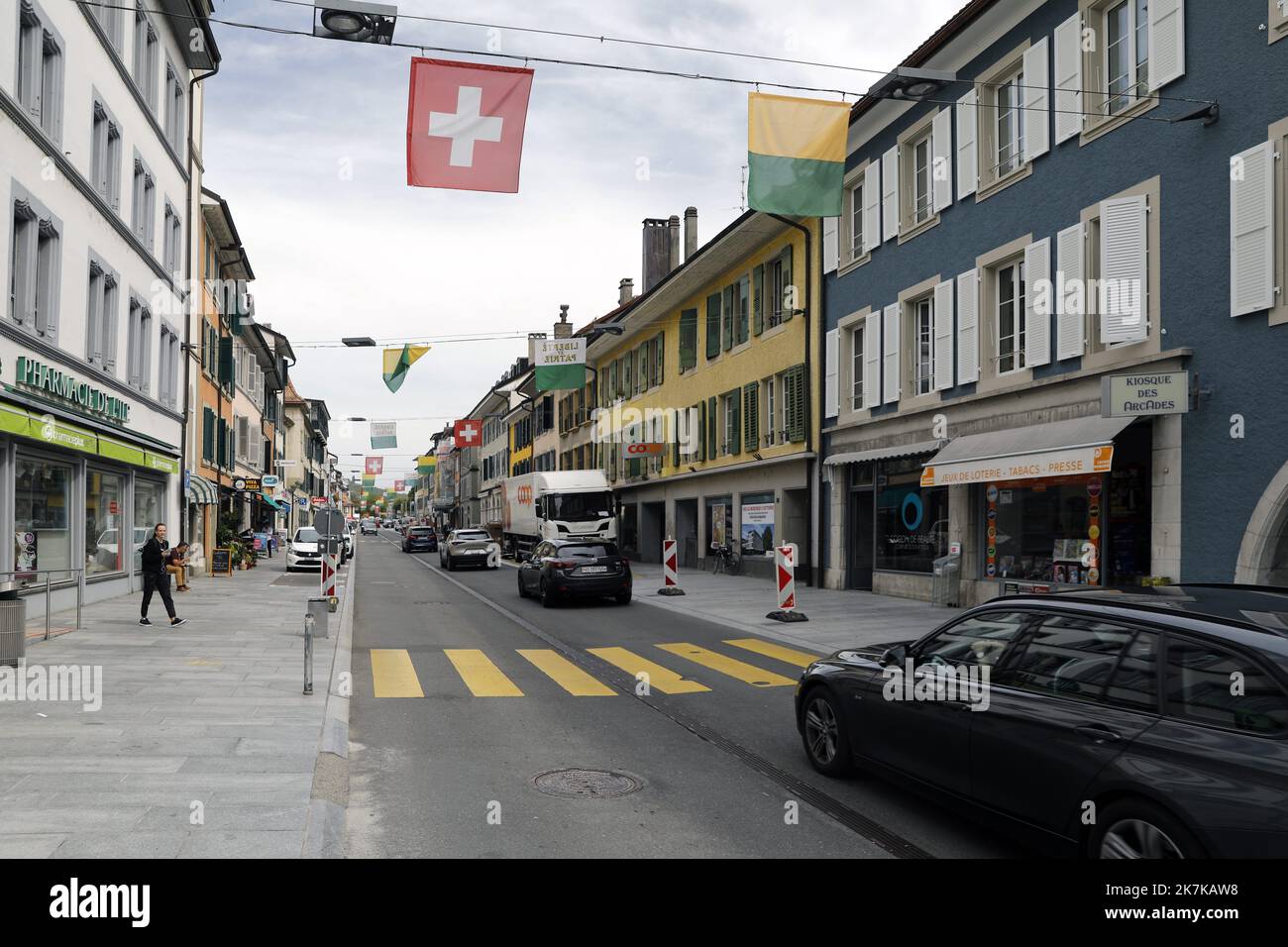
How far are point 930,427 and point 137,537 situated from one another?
55.4ft

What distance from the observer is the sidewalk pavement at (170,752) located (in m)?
4.89

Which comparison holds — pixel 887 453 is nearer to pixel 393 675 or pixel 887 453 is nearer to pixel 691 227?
pixel 393 675

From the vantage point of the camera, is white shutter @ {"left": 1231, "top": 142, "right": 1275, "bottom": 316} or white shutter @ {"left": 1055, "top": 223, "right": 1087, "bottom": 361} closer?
white shutter @ {"left": 1231, "top": 142, "right": 1275, "bottom": 316}

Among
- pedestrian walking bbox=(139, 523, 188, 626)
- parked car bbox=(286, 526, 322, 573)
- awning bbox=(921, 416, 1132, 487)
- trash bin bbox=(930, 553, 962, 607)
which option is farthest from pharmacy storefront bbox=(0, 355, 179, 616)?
trash bin bbox=(930, 553, 962, 607)

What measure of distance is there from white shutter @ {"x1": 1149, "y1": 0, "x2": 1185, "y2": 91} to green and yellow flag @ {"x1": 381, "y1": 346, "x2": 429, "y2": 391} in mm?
18136

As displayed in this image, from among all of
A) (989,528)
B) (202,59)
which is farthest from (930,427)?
(202,59)

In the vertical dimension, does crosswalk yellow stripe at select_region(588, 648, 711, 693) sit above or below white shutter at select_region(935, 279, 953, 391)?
below

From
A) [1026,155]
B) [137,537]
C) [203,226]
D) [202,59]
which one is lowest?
[137,537]

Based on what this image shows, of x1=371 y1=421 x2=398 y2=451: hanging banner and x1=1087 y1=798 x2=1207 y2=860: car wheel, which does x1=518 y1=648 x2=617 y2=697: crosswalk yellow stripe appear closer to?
x1=1087 y1=798 x2=1207 y2=860: car wheel

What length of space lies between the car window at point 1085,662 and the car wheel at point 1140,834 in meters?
0.46

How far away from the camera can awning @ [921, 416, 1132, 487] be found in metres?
13.5
